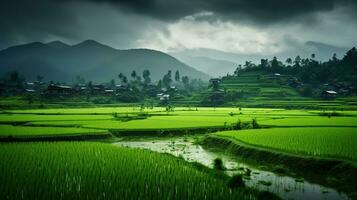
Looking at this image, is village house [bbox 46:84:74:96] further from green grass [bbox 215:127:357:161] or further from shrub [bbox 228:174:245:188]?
shrub [bbox 228:174:245:188]

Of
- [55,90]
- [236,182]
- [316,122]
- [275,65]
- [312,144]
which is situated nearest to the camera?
[236,182]

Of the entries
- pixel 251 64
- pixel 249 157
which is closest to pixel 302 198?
pixel 249 157

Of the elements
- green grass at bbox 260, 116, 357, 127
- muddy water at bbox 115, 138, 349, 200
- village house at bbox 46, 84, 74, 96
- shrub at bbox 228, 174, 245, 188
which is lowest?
muddy water at bbox 115, 138, 349, 200

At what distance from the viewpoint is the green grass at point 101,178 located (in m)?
8.27

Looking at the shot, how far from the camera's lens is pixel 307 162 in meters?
12.9

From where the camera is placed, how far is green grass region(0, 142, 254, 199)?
8273 millimetres

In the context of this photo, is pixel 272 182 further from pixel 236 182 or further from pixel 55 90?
pixel 55 90

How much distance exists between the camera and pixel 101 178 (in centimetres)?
973

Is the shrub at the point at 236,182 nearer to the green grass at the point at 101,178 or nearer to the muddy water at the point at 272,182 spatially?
the green grass at the point at 101,178

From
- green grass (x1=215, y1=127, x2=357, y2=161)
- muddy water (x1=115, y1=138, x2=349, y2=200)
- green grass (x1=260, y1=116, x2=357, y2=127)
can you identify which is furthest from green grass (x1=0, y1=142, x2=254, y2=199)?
green grass (x1=260, y1=116, x2=357, y2=127)

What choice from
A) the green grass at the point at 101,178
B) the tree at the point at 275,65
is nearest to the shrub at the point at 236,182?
the green grass at the point at 101,178

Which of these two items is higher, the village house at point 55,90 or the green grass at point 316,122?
the village house at point 55,90

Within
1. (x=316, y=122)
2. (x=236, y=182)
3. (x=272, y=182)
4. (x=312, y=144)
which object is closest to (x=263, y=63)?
(x=316, y=122)

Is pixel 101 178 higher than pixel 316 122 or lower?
→ lower
